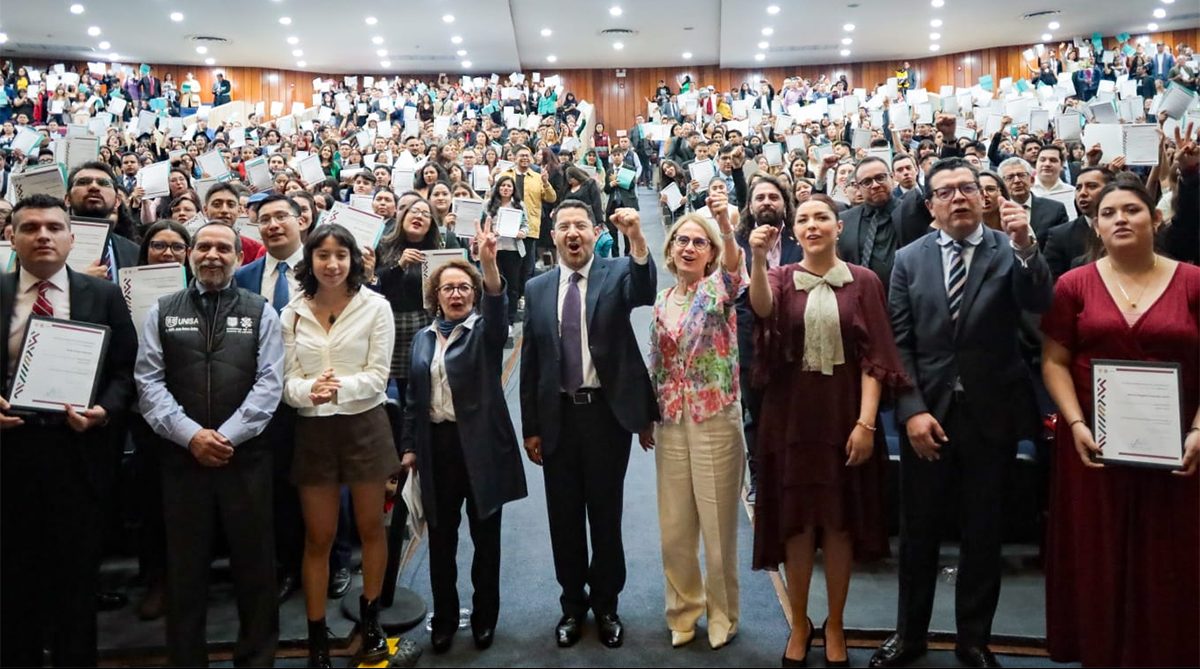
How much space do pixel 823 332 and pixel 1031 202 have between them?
220 cm

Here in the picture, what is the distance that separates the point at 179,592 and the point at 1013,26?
20.7m

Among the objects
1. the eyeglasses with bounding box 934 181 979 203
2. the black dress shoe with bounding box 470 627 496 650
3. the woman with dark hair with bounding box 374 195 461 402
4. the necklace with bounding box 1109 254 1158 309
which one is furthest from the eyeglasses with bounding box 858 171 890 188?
the black dress shoe with bounding box 470 627 496 650

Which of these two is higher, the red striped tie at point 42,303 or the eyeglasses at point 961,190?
the eyeglasses at point 961,190

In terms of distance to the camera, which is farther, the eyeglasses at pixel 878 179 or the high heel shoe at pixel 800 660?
the eyeglasses at pixel 878 179

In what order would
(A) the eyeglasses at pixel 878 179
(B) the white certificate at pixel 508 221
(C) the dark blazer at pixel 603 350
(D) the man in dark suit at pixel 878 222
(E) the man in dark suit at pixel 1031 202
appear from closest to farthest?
(C) the dark blazer at pixel 603 350 < (D) the man in dark suit at pixel 878 222 < (A) the eyeglasses at pixel 878 179 < (E) the man in dark suit at pixel 1031 202 < (B) the white certificate at pixel 508 221

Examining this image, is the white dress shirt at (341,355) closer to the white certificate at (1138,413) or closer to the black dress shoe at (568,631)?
the black dress shoe at (568,631)

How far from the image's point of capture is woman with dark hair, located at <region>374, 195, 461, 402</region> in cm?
347

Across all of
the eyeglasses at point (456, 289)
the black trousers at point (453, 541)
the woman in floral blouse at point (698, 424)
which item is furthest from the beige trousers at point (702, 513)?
the eyeglasses at point (456, 289)

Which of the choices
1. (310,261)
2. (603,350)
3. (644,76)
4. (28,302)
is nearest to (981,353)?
(603,350)

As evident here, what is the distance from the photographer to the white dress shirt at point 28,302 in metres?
2.44

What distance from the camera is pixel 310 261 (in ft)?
8.58

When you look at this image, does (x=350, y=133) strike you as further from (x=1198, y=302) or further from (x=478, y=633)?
(x=1198, y=302)

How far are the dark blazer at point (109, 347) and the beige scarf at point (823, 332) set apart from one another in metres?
2.09

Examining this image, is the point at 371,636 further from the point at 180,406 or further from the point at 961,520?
the point at 961,520
